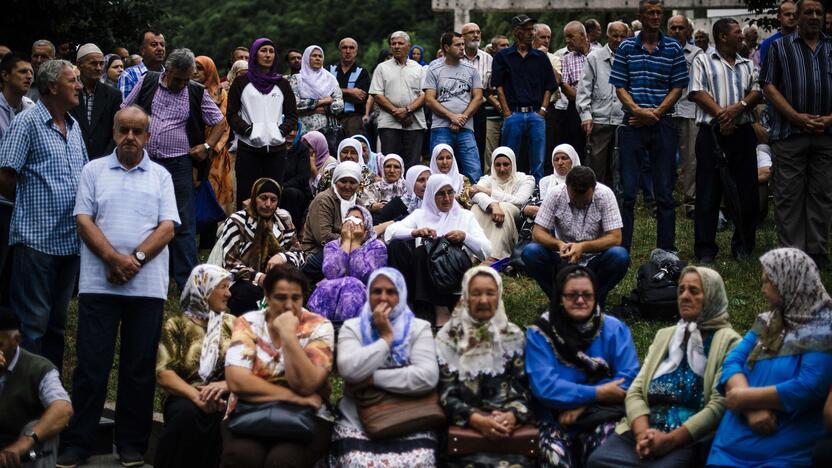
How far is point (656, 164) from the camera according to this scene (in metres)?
11.8

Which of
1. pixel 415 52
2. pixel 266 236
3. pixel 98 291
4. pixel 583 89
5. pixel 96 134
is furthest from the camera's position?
pixel 415 52

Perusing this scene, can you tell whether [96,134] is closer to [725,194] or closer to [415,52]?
[725,194]

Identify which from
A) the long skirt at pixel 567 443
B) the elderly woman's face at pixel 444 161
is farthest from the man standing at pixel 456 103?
the long skirt at pixel 567 443

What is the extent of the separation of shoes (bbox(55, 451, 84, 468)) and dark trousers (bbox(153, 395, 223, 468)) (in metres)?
0.75

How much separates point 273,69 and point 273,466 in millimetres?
5948

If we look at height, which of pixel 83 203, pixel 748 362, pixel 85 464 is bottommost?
pixel 85 464

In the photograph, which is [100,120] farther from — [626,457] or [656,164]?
[626,457]

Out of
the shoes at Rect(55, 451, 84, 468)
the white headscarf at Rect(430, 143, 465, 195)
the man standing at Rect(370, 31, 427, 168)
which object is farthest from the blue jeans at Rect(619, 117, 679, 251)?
the shoes at Rect(55, 451, 84, 468)

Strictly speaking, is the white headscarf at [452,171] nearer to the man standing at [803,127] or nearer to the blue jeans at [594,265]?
the blue jeans at [594,265]

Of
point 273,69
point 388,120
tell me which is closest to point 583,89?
point 388,120

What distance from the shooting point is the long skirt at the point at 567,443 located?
7250 millimetres

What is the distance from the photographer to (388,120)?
47.6 ft

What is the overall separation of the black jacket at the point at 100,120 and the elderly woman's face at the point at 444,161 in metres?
2.98

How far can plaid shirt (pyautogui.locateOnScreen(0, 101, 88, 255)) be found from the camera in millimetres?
8570
